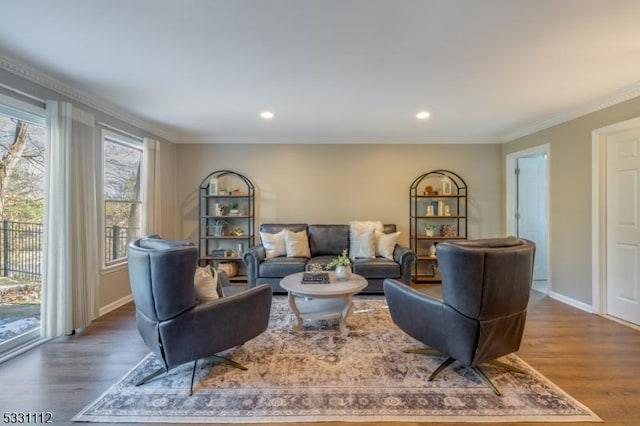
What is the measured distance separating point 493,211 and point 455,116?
2213 millimetres

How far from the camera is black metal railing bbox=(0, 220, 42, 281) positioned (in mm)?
2641

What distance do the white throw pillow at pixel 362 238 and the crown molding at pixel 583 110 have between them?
2.65 metres

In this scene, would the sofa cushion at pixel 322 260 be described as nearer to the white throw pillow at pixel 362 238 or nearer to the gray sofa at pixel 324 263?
the gray sofa at pixel 324 263

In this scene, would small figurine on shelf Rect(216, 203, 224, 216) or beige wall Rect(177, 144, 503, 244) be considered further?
beige wall Rect(177, 144, 503, 244)

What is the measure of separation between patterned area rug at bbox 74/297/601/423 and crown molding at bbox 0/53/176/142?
2.71 m

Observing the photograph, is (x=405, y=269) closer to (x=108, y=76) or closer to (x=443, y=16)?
(x=443, y=16)

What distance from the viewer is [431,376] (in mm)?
2180

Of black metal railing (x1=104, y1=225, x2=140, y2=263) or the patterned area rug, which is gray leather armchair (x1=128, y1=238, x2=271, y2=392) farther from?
black metal railing (x1=104, y1=225, x2=140, y2=263)

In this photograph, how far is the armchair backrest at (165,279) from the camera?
6.37 feet

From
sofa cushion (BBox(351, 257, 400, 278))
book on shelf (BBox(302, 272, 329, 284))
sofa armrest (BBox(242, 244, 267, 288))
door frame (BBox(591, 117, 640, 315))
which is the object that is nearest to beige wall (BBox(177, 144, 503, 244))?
sofa armrest (BBox(242, 244, 267, 288))

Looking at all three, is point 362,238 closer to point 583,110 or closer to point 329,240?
point 329,240

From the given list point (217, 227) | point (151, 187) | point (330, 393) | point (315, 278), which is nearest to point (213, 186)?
point (217, 227)

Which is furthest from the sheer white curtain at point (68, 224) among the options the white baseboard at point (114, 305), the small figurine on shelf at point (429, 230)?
the small figurine on shelf at point (429, 230)

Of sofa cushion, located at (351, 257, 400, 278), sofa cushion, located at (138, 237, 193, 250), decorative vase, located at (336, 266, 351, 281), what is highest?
sofa cushion, located at (138, 237, 193, 250)
